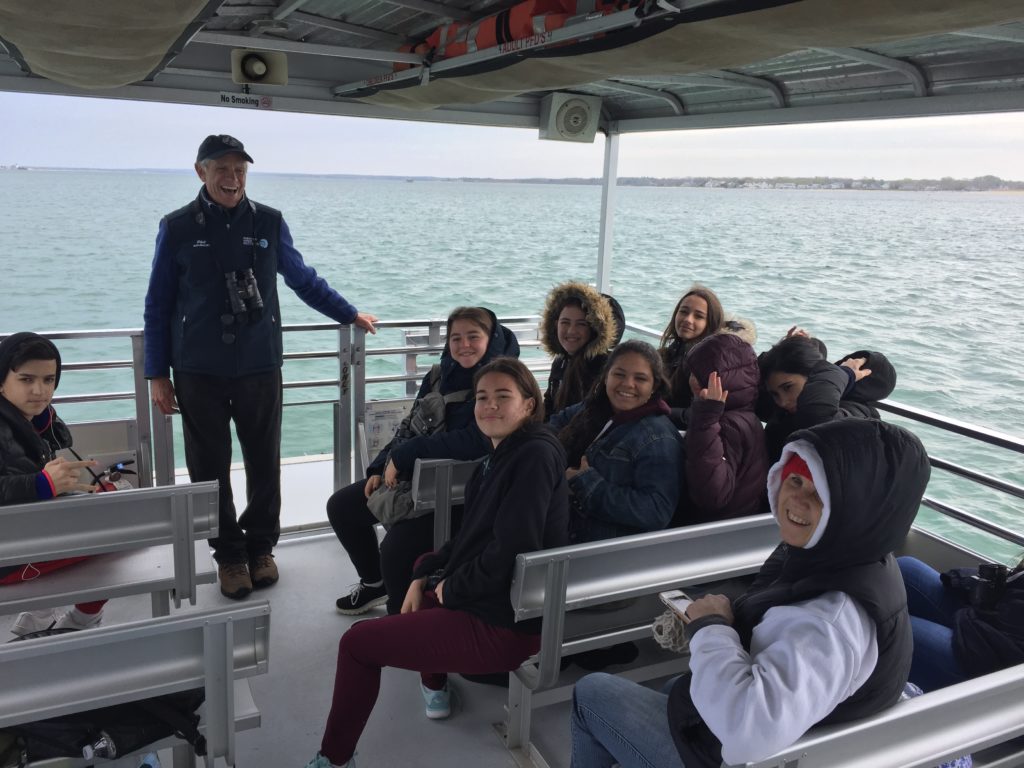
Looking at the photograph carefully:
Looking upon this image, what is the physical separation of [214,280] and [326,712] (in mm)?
1760

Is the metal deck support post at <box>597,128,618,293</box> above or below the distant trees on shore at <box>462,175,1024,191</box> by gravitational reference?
below

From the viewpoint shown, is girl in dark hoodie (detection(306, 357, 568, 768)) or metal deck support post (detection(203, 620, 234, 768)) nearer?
metal deck support post (detection(203, 620, 234, 768))

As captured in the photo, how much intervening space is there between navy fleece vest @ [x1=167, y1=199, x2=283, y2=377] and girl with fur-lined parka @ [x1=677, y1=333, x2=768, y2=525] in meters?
1.85

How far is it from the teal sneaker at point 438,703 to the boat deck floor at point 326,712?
0.02 meters

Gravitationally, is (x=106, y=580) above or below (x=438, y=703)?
above

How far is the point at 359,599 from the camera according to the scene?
3.24 meters

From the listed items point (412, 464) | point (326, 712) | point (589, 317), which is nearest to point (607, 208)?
point (589, 317)

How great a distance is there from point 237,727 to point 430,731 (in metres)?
1.02

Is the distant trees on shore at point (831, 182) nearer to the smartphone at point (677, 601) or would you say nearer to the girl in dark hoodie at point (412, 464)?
the girl in dark hoodie at point (412, 464)

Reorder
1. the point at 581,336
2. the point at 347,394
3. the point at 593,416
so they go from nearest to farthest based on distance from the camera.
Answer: the point at 593,416
the point at 581,336
the point at 347,394

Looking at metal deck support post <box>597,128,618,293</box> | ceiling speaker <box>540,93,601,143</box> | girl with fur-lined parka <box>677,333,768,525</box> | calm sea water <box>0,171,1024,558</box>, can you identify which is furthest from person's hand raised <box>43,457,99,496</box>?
calm sea water <box>0,171,1024,558</box>

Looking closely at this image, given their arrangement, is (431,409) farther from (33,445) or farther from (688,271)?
(688,271)

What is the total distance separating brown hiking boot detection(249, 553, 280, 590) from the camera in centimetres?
343

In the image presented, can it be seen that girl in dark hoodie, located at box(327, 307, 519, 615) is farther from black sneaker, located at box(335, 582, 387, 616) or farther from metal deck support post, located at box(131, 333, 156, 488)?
metal deck support post, located at box(131, 333, 156, 488)
